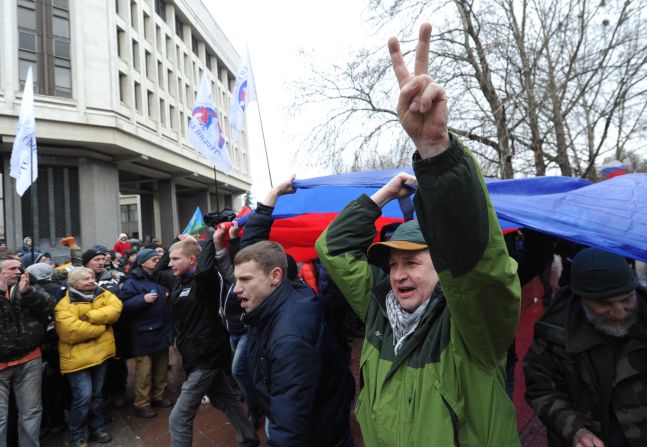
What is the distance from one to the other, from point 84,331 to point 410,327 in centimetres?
340

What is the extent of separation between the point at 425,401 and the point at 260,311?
979mm

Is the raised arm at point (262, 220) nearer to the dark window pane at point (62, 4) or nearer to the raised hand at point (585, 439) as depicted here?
the raised hand at point (585, 439)

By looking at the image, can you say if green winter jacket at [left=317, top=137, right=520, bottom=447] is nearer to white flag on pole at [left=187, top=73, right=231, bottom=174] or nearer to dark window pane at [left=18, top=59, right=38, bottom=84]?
white flag on pole at [left=187, top=73, right=231, bottom=174]

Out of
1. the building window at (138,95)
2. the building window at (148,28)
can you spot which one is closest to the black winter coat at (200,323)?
the building window at (138,95)

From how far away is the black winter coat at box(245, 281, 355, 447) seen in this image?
68.4 inches

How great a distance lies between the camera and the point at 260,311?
2.04 metres

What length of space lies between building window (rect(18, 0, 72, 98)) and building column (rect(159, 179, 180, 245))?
10074 mm

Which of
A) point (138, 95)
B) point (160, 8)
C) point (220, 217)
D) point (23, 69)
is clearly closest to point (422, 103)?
point (220, 217)

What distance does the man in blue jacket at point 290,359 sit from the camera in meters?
1.75

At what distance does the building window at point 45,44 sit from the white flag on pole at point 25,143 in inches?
587

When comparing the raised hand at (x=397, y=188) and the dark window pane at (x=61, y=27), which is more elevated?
the dark window pane at (x=61, y=27)

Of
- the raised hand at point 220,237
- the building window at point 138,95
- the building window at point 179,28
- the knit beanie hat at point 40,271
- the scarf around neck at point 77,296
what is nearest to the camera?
the raised hand at point 220,237

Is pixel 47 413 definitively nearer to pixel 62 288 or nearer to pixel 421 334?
pixel 62 288

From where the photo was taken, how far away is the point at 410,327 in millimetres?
1527
